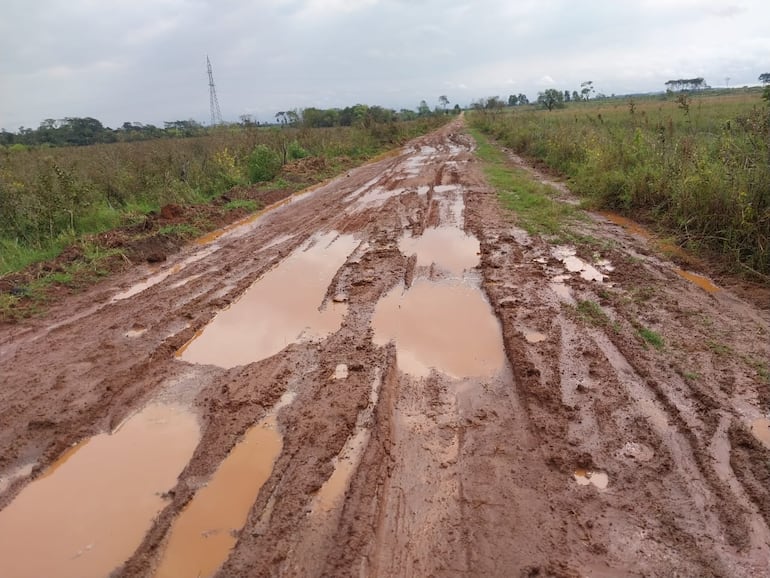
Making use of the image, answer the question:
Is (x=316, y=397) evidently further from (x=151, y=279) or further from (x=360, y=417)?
(x=151, y=279)

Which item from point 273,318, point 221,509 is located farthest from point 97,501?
point 273,318

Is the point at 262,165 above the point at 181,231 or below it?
above

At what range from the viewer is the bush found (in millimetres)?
16328

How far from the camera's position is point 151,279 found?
7.25 metres

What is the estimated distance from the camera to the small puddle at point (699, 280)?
5875mm

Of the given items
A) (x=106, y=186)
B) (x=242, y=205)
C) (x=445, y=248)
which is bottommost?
(x=445, y=248)

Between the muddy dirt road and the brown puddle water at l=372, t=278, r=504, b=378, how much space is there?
30mm

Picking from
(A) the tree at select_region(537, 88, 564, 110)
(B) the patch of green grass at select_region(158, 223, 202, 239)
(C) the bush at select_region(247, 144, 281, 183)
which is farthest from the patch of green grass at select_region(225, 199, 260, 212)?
(A) the tree at select_region(537, 88, 564, 110)

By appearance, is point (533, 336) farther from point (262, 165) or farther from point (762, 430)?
point (262, 165)

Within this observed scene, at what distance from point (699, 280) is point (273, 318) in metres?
5.57

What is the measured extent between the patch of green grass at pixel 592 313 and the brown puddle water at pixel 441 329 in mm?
973

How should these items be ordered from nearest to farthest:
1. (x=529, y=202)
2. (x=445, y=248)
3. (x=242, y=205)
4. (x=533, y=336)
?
(x=533, y=336), (x=445, y=248), (x=529, y=202), (x=242, y=205)

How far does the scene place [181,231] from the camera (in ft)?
31.1

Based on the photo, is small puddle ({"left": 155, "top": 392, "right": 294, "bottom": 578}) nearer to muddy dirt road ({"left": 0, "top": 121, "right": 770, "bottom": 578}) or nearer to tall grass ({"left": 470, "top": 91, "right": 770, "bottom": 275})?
muddy dirt road ({"left": 0, "top": 121, "right": 770, "bottom": 578})
